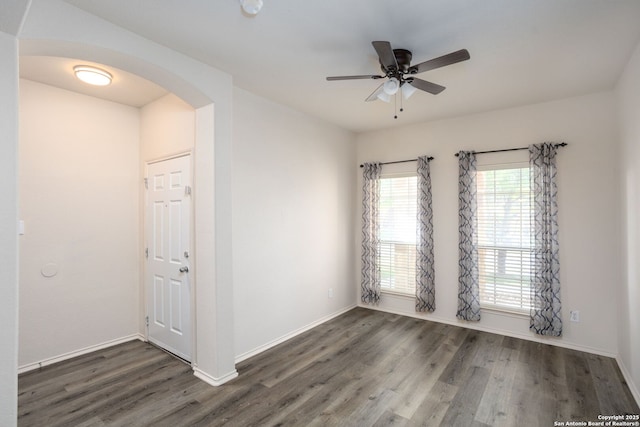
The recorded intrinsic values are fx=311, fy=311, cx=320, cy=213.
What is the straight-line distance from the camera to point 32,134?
2.98 metres

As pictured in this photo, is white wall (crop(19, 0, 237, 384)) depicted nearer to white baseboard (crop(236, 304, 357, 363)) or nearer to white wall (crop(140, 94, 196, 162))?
white wall (crop(140, 94, 196, 162))

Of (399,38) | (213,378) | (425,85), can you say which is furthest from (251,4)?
(213,378)

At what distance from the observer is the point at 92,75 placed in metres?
2.76

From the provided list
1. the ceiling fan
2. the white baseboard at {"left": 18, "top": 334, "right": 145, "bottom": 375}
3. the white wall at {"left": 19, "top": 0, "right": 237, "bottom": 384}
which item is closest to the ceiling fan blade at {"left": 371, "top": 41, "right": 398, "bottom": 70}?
the ceiling fan

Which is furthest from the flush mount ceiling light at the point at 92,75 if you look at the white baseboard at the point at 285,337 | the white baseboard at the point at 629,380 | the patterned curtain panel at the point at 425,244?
the white baseboard at the point at 629,380

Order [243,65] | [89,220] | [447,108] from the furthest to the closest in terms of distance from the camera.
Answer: [447,108] → [89,220] → [243,65]

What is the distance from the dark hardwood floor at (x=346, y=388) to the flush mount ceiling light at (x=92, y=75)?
2.70 metres

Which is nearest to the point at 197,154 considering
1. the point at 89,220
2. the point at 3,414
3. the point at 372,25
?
the point at 89,220

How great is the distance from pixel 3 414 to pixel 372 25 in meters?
3.06

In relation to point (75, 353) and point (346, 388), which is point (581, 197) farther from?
point (75, 353)

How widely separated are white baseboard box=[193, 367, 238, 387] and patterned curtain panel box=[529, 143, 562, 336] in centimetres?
329

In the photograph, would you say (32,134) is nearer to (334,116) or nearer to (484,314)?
(334,116)

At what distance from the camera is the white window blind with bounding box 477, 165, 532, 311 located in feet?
12.0

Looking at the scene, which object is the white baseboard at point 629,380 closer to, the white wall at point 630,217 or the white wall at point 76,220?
the white wall at point 630,217
